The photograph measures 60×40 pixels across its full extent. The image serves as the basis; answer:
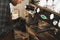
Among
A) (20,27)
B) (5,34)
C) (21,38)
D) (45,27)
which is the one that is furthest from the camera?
(20,27)

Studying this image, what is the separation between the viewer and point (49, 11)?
1.52 metres

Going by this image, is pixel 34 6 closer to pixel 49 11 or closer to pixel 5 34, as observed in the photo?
pixel 49 11

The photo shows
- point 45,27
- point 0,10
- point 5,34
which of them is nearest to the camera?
point 0,10

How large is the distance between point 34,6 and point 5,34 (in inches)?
22.3

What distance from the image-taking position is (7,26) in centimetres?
150

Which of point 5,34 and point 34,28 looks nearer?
point 5,34

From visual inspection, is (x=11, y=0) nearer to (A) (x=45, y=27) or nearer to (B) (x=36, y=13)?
(B) (x=36, y=13)

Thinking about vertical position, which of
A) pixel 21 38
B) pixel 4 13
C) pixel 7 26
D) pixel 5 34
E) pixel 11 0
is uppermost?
pixel 11 0

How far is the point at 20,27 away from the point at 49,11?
3.17ft

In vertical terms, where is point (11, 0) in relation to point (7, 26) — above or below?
above

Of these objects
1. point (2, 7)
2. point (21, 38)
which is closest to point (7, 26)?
point (2, 7)

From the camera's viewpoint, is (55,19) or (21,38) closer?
(55,19)

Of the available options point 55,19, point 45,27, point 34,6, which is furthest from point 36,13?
point 55,19

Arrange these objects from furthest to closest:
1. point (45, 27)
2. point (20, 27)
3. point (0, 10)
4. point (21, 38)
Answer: point (20, 27)
point (21, 38)
point (45, 27)
point (0, 10)
